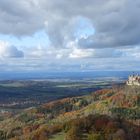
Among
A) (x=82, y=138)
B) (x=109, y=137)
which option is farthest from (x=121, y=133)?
(x=82, y=138)

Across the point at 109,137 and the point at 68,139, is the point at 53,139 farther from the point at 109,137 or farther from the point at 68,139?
the point at 109,137

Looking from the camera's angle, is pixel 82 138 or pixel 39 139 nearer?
pixel 82 138

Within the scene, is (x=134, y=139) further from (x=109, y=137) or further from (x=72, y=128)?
(x=72, y=128)

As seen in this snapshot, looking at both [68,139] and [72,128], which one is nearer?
[68,139]

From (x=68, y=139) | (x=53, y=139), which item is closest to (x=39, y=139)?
(x=53, y=139)

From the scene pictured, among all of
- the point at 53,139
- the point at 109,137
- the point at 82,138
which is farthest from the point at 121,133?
the point at 53,139

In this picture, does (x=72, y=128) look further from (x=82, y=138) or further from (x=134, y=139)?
(x=134, y=139)

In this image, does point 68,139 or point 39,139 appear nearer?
point 68,139
